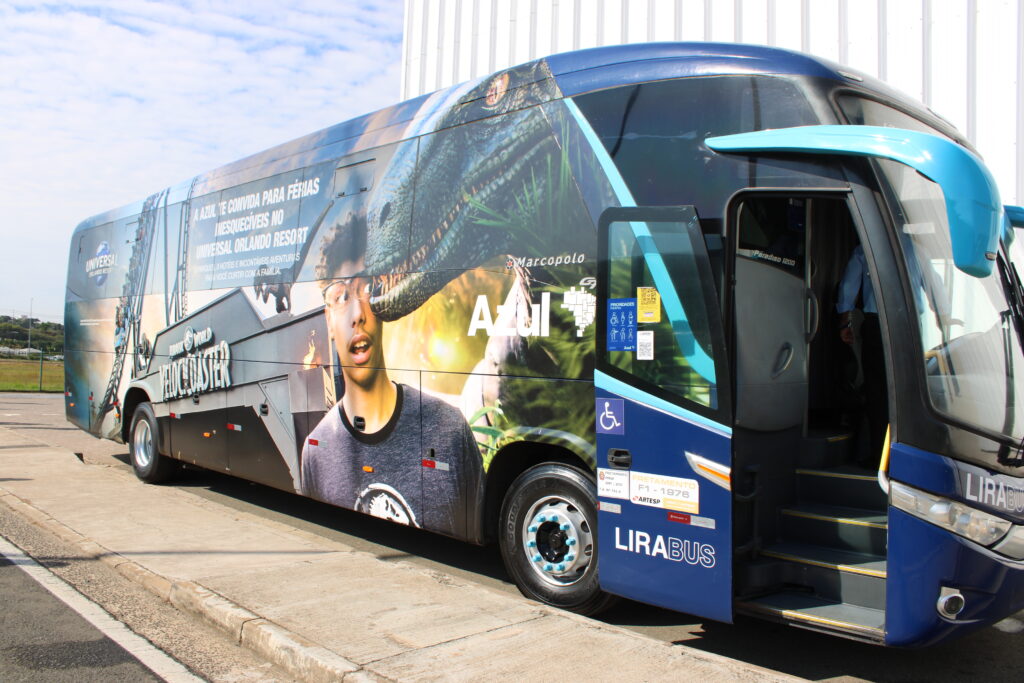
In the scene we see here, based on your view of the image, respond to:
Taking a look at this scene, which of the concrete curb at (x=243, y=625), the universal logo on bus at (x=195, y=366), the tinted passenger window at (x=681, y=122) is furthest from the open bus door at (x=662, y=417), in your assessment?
the universal logo on bus at (x=195, y=366)

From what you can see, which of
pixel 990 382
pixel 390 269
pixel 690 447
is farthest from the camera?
pixel 390 269

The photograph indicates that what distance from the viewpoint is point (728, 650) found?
492 centimetres

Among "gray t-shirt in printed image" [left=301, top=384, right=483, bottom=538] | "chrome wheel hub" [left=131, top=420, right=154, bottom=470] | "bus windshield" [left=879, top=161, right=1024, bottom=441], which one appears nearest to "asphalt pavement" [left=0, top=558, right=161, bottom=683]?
"gray t-shirt in printed image" [left=301, top=384, right=483, bottom=538]

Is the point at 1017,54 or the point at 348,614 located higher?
the point at 1017,54

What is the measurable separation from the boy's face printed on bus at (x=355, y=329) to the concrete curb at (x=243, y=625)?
6.90ft

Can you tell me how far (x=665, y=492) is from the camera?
4.55 m

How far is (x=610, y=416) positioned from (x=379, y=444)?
8.28 feet

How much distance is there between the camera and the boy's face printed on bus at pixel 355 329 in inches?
267

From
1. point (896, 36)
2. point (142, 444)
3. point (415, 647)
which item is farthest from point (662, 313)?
point (142, 444)

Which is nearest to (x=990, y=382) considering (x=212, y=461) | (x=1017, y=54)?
(x=1017, y=54)

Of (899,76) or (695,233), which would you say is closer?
(695,233)

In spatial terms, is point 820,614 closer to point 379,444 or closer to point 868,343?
point 868,343

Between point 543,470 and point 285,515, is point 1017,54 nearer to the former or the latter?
point 543,470

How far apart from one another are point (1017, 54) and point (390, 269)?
686 centimetres
